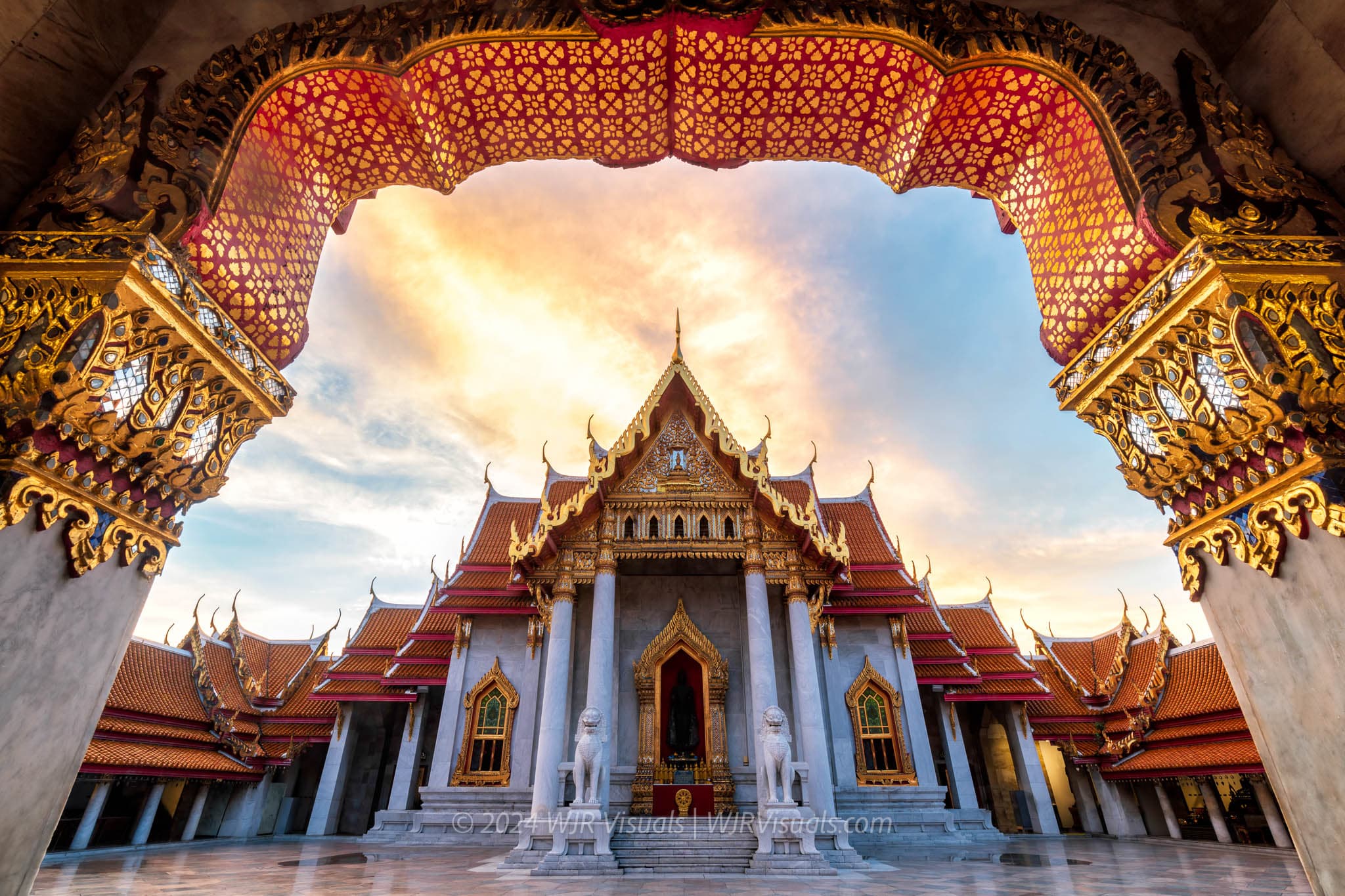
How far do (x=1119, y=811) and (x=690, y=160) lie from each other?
2139 cm

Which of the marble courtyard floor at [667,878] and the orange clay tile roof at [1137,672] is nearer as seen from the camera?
the marble courtyard floor at [667,878]

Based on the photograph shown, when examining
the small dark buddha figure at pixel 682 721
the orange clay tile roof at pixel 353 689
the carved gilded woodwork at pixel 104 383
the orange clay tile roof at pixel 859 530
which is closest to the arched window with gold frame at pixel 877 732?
the orange clay tile roof at pixel 859 530

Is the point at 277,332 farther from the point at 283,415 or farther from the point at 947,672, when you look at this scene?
the point at 947,672

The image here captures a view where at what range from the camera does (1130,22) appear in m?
3.12

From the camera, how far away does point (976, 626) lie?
17.5 metres

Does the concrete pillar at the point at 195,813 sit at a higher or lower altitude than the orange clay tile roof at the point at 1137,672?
lower

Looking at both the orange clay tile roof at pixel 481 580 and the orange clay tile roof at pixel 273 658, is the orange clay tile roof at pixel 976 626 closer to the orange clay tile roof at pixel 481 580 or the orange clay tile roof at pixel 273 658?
the orange clay tile roof at pixel 481 580

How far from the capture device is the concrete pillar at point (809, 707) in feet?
29.9

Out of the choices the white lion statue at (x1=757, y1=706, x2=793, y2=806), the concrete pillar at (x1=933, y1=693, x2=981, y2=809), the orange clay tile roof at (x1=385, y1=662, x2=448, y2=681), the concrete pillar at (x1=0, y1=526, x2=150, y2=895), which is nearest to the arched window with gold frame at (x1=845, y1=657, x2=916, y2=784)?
the concrete pillar at (x1=933, y1=693, x2=981, y2=809)

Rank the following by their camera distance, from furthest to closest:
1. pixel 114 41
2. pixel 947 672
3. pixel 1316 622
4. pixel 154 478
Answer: pixel 947 672 → pixel 114 41 → pixel 154 478 → pixel 1316 622

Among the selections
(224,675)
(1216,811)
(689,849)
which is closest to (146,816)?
(224,675)

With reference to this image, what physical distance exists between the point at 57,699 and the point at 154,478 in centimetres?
88

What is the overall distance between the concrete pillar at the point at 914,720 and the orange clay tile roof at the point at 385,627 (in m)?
12.4

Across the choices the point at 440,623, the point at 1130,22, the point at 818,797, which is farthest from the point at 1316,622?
the point at 440,623
